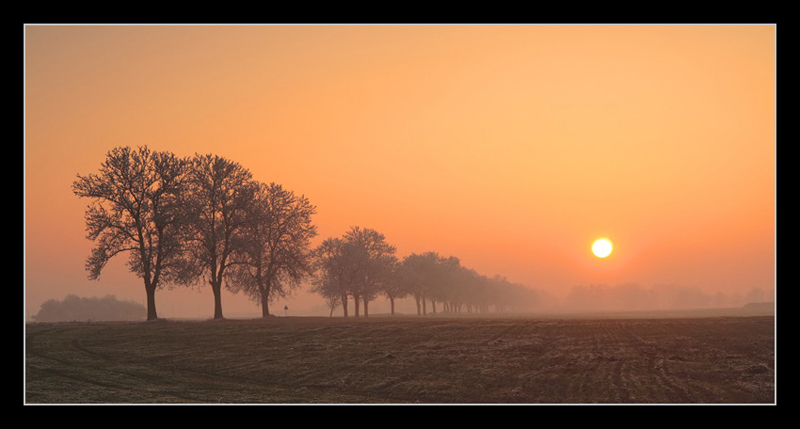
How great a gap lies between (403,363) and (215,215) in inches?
1637

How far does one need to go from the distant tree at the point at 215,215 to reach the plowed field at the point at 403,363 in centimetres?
1216

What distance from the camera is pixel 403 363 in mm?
50438

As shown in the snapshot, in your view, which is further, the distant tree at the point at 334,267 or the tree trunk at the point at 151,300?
the distant tree at the point at 334,267

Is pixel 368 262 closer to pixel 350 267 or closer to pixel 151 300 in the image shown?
pixel 350 267

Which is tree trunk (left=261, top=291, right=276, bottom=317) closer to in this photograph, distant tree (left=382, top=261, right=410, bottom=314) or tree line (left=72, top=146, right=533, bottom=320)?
tree line (left=72, top=146, right=533, bottom=320)

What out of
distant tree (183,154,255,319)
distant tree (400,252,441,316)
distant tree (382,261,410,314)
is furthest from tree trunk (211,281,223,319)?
distant tree (400,252,441,316)

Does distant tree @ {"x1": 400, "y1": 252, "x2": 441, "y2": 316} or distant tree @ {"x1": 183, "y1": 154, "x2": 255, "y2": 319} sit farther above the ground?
distant tree @ {"x1": 183, "y1": 154, "x2": 255, "y2": 319}

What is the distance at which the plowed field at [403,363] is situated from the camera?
40.5 meters

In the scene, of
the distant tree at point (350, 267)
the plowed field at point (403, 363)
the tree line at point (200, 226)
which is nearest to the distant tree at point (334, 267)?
the distant tree at point (350, 267)

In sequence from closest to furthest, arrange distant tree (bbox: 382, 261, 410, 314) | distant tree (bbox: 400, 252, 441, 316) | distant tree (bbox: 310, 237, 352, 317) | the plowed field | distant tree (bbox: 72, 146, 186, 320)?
the plowed field
distant tree (bbox: 72, 146, 186, 320)
distant tree (bbox: 310, 237, 352, 317)
distant tree (bbox: 382, 261, 410, 314)
distant tree (bbox: 400, 252, 441, 316)

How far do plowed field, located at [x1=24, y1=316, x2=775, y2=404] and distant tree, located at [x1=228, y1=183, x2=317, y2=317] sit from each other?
1686 centimetres

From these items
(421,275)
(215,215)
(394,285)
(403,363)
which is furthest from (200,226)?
(421,275)

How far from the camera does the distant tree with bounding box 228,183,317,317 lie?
8700cm

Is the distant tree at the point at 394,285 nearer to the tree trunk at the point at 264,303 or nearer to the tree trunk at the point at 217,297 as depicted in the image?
the tree trunk at the point at 264,303
